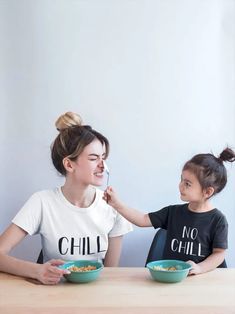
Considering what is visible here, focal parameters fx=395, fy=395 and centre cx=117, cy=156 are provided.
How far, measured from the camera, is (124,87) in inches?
75.6

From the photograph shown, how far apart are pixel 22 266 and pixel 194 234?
2.13 ft

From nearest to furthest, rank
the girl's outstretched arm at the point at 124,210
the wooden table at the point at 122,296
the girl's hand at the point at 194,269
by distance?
the wooden table at the point at 122,296
the girl's hand at the point at 194,269
the girl's outstretched arm at the point at 124,210

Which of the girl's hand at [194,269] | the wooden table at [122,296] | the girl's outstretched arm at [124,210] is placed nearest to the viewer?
the wooden table at [122,296]

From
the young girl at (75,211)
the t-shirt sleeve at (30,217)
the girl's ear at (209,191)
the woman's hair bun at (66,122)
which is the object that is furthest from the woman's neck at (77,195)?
the girl's ear at (209,191)

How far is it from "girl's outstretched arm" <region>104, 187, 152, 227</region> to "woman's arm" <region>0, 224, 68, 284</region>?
0.36 meters

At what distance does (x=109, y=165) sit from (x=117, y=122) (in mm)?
215

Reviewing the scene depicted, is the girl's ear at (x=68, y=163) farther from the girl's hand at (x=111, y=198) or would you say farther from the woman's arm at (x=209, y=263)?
the woman's arm at (x=209, y=263)

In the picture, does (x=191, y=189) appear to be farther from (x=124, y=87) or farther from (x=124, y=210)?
(x=124, y=87)

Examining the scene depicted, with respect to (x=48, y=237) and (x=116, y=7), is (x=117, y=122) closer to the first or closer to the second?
(x=116, y=7)

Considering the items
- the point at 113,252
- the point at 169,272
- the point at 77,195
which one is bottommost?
the point at 113,252

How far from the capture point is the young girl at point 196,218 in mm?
1488

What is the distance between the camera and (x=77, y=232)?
1.53 metres

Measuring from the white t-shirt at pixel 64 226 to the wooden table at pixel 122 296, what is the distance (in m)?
0.22

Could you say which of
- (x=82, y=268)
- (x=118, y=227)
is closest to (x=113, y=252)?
(x=118, y=227)
